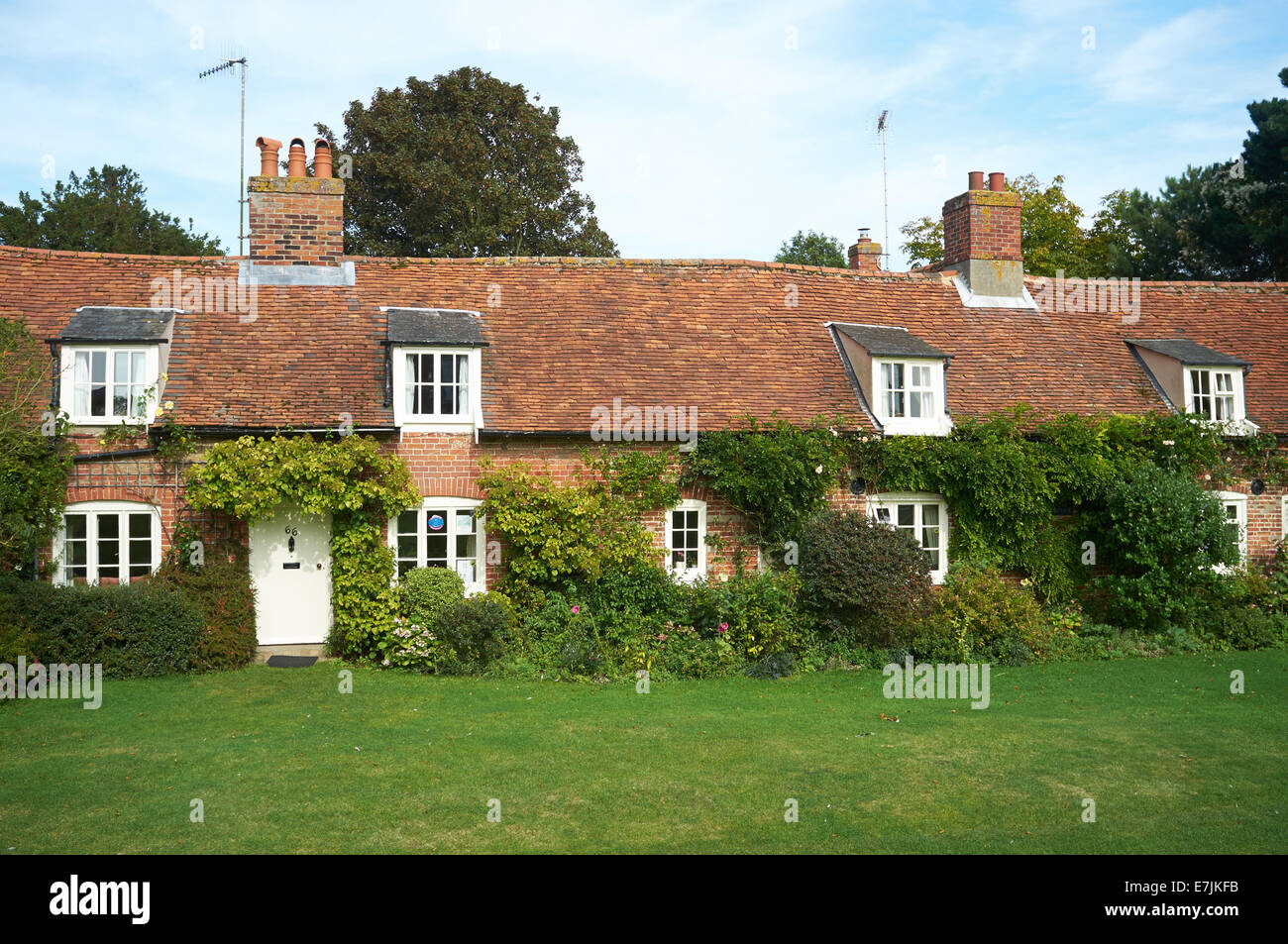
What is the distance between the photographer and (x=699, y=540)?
1619 cm

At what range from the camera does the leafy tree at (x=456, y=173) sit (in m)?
31.5

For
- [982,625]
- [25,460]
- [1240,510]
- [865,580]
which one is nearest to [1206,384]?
[1240,510]

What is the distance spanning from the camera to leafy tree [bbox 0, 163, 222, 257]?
121 ft

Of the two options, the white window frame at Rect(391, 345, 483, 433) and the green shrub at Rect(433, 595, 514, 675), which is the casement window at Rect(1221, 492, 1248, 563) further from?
the white window frame at Rect(391, 345, 483, 433)

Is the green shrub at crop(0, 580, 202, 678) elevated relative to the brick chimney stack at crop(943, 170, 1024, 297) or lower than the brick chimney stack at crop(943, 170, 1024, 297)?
lower

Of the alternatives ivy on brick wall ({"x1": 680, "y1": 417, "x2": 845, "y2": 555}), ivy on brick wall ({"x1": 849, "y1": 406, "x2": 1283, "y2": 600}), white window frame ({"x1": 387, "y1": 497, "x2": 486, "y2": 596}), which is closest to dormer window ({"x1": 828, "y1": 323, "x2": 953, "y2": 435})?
ivy on brick wall ({"x1": 849, "y1": 406, "x2": 1283, "y2": 600})

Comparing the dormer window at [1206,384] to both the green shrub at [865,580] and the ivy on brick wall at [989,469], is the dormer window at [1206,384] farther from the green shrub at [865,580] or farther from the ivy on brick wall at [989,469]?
the green shrub at [865,580]

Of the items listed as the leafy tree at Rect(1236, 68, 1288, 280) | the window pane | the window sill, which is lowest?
the window pane

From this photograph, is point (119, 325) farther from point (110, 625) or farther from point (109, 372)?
point (110, 625)

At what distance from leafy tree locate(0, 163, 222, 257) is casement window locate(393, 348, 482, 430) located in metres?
26.7

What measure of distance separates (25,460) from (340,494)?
441 centimetres

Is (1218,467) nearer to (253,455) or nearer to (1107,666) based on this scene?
(1107,666)

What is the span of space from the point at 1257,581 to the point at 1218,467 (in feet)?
6.93

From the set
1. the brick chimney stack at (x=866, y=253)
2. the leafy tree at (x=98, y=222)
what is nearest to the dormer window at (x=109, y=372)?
the brick chimney stack at (x=866, y=253)
